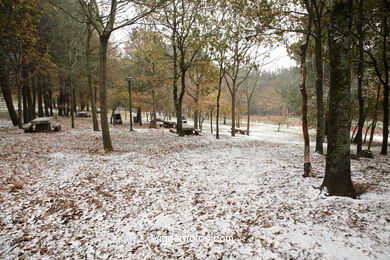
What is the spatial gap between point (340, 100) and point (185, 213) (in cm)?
397

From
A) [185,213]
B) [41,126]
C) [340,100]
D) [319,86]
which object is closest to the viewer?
[340,100]

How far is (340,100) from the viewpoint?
12.8ft

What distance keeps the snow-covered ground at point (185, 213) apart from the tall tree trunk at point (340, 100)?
44 cm

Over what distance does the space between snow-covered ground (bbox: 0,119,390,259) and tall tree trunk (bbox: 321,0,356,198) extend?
0.44 metres

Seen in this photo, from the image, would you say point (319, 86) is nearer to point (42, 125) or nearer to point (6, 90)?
point (42, 125)

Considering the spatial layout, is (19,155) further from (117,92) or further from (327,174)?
(117,92)

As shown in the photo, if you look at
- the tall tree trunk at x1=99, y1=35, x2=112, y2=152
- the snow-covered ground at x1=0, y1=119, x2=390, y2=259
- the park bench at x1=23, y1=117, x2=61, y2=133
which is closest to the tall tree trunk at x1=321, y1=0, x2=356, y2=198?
the snow-covered ground at x1=0, y1=119, x2=390, y2=259

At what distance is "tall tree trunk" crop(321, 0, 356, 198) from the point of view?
3.76m

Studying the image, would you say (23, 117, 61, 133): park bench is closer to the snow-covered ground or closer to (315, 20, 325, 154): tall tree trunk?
the snow-covered ground

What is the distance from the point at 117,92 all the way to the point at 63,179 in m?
17.9

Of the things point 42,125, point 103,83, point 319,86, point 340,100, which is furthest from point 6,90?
point 319,86

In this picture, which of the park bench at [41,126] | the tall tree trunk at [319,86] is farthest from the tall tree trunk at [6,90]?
the tall tree trunk at [319,86]

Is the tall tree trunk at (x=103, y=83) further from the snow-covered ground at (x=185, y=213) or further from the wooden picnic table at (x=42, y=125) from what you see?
the wooden picnic table at (x=42, y=125)

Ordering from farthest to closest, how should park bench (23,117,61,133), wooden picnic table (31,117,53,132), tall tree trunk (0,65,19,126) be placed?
tall tree trunk (0,65,19,126) < wooden picnic table (31,117,53,132) < park bench (23,117,61,133)
